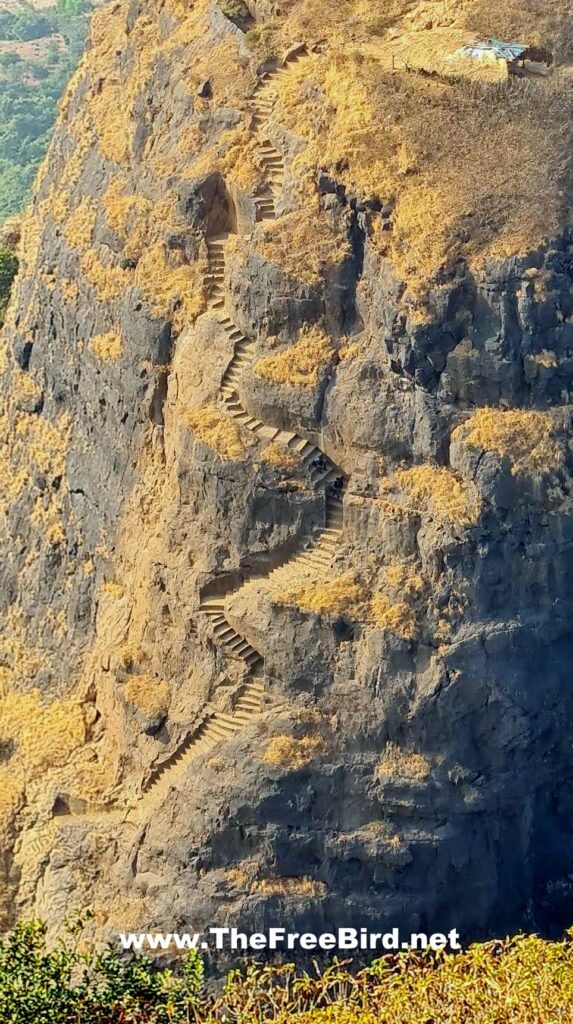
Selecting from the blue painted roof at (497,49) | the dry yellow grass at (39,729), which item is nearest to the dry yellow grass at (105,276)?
the blue painted roof at (497,49)

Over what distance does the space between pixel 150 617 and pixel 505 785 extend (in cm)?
676

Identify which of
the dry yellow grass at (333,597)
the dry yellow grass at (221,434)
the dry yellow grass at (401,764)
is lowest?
the dry yellow grass at (401,764)

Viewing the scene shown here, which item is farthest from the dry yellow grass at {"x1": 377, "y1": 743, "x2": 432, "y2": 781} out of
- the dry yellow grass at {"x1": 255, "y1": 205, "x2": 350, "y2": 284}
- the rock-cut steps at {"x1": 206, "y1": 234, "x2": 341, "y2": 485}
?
the dry yellow grass at {"x1": 255, "y1": 205, "x2": 350, "y2": 284}

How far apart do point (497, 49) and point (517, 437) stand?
24.7 ft

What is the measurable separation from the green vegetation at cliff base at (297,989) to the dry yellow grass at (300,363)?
9.48 metres

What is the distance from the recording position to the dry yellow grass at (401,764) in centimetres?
3416

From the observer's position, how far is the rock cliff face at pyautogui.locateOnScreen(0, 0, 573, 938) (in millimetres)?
34281

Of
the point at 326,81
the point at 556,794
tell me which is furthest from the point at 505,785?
the point at 326,81

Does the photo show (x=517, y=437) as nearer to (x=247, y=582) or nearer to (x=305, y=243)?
(x=305, y=243)

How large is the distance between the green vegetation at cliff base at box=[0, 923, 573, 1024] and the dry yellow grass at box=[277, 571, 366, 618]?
5.61m

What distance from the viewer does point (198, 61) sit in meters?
38.8

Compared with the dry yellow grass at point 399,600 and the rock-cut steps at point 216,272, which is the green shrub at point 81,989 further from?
the rock-cut steps at point 216,272

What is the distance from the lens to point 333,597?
34344 millimetres

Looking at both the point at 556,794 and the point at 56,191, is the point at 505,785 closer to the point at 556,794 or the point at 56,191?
the point at 556,794
